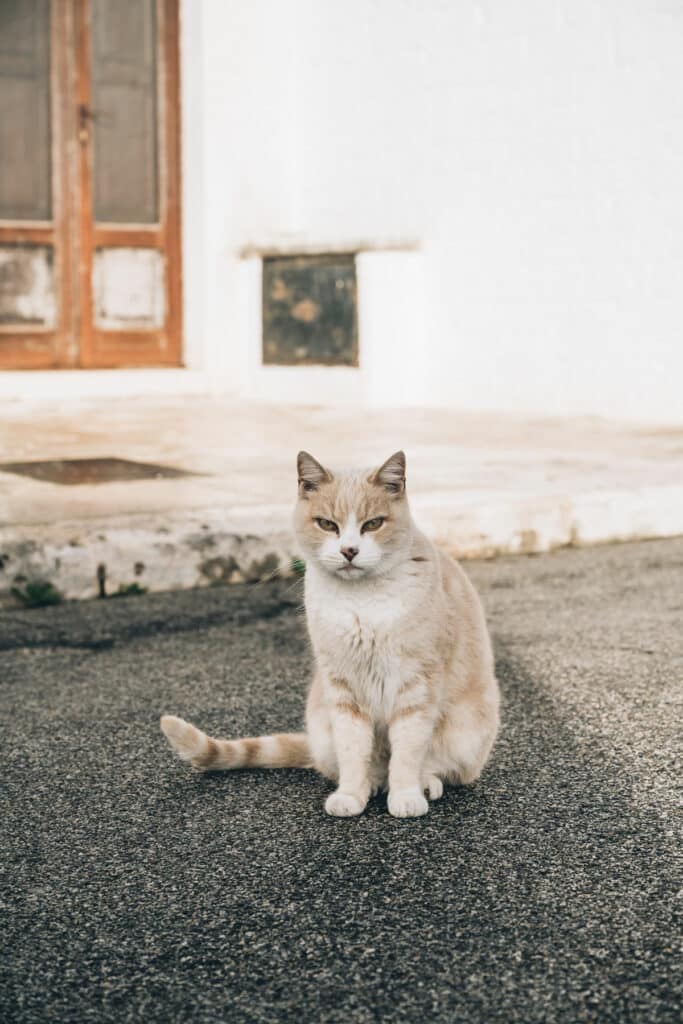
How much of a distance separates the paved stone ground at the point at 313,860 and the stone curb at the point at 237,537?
0.51 m

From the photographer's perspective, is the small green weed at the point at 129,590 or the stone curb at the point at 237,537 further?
the small green weed at the point at 129,590

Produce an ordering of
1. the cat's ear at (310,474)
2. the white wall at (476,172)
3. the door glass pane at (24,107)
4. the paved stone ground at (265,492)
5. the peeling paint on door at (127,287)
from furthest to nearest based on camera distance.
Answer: the peeling paint on door at (127,287) < the door glass pane at (24,107) < the white wall at (476,172) < the paved stone ground at (265,492) < the cat's ear at (310,474)

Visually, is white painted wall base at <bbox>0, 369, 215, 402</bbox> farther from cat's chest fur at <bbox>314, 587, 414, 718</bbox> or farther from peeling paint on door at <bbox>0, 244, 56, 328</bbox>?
cat's chest fur at <bbox>314, 587, 414, 718</bbox>

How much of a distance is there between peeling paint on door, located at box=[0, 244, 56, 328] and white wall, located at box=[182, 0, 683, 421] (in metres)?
0.94

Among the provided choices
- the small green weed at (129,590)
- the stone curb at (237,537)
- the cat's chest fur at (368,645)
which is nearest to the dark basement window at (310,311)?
the stone curb at (237,537)

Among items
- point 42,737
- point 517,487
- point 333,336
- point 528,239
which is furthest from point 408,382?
point 42,737

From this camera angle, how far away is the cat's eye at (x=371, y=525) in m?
2.61

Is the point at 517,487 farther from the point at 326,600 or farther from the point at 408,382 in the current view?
the point at 408,382

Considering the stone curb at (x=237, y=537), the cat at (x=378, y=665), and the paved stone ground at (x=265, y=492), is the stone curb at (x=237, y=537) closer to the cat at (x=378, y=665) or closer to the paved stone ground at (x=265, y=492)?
the paved stone ground at (x=265, y=492)

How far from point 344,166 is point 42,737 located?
7.09m

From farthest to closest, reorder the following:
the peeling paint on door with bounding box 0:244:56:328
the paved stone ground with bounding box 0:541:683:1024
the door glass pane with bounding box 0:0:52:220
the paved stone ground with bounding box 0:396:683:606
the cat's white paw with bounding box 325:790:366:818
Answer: the peeling paint on door with bounding box 0:244:56:328 → the door glass pane with bounding box 0:0:52:220 → the paved stone ground with bounding box 0:396:683:606 → the cat's white paw with bounding box 325:790:366:818 → the paved stone ground with bounding box 0:541:683:1024

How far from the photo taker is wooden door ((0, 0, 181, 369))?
357 inches

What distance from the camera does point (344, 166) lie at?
9461mm

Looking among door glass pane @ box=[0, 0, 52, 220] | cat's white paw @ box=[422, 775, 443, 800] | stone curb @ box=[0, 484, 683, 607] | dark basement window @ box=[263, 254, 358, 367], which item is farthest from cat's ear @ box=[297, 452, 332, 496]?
door glass pane @ box=[0, 0, 52, 220]
